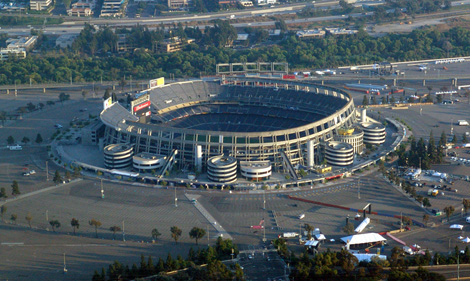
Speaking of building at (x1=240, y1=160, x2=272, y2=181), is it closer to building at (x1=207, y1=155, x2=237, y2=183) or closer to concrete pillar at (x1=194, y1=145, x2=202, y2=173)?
building at (x1=207, y1=155, x2=237, y2=183)

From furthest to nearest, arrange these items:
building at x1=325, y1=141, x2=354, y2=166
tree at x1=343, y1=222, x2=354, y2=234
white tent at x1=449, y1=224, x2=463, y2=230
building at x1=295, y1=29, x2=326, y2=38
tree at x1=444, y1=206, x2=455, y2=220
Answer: building at x1=295, y1=29, x2=326, y2=38, building at x1=325, y1=141, x2=354, y2=166, tree at x1=444, y1=206, x2=455, y2=220, white tent at x1=449, y1=224, x2=463, y2=230, tree at x1=343, y1=222, x2=354, y2=234

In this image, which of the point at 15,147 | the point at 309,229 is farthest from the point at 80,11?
the point at 309,229

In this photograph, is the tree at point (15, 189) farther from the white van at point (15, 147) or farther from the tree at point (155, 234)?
the tree at point (155, 234)

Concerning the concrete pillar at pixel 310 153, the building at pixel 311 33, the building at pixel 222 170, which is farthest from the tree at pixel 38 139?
the building at pixel 311 33

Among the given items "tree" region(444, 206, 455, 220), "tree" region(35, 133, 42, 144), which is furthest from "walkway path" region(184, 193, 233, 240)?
"tree" region(35, 133, 42, 144)

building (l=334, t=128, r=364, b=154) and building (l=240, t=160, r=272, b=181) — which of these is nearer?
building (l=240, t=160, r=272, b=181)

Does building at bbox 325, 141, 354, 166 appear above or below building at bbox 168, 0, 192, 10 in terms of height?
below

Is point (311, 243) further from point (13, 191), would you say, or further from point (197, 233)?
point (13, 191)
